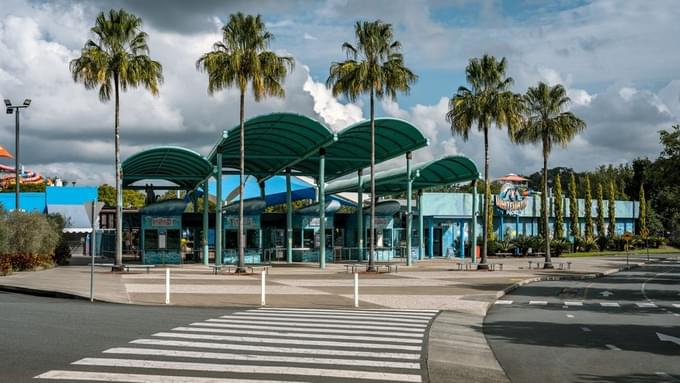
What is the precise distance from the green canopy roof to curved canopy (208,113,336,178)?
7970 millimetres

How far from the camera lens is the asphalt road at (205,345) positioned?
10719 millimetres

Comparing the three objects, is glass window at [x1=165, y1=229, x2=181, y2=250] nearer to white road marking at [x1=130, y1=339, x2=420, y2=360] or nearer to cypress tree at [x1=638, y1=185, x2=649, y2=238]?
white road marking at [x1=130, y1=339, x2=420, y2=360]

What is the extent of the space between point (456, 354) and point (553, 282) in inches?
953

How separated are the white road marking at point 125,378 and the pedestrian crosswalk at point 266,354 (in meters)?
0.01

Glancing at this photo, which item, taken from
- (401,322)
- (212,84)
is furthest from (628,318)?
(212,84)

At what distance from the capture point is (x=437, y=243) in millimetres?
67250

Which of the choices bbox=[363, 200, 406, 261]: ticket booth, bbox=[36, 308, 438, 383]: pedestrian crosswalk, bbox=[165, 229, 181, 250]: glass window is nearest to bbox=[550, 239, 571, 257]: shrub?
bbox=[363, 200, 406, 261]: ticket booth

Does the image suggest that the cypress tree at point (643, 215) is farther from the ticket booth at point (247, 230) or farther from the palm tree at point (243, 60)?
the palm tree at point (243, 60)

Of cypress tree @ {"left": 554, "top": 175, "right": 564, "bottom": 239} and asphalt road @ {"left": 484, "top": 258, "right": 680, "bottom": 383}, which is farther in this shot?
cypress tree @ {"left": 554, "top": 175, "right": 564, "bottom": 239}

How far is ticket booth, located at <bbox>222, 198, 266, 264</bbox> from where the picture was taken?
4956cm

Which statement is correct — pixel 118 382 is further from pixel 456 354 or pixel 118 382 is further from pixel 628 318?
pixel 628 318

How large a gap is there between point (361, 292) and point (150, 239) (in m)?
23.2

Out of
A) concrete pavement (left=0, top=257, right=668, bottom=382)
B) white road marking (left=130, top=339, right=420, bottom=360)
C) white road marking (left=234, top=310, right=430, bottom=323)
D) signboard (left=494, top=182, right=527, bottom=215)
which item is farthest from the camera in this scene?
signboard (left=494, top=182, right=527, bottom=215)

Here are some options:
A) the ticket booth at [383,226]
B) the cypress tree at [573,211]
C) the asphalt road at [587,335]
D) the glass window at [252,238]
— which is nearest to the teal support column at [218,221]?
the glass window at [252,238]
